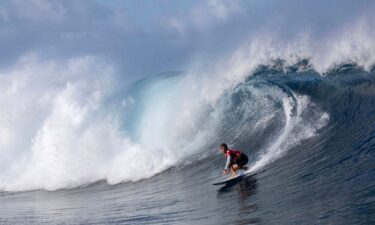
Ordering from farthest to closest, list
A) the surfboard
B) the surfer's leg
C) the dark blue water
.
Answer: the surfer's leg < the surfboard < the dark blue water

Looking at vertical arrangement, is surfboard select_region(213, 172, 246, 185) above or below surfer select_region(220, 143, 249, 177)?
below

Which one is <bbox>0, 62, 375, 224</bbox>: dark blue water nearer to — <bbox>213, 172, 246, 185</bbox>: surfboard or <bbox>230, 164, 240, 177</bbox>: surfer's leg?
<bbox>213, 172, 246, 185</bbox>: surfboard

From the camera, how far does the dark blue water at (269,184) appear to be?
7930mm

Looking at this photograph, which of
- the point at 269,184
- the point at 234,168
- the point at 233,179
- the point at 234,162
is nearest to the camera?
the point at 269,184

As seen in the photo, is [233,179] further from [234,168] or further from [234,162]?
[234,162]

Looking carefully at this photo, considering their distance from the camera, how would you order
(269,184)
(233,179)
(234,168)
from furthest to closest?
(234,168) → (233,179) → (269,184)

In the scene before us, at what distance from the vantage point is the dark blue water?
7930 mm

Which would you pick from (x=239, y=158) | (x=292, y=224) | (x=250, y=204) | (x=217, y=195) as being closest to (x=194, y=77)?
(x=239, y=158)

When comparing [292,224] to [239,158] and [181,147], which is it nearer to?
[239,158]

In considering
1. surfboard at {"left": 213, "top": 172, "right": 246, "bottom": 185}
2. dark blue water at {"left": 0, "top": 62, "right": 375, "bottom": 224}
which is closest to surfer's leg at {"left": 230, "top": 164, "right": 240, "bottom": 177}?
surfboard at {"left": 213, "top": 172, "right": 246, "bottom": 185}

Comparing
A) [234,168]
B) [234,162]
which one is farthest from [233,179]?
[234,162]

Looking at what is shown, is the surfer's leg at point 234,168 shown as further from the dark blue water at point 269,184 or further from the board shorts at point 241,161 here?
the dark blue water at point 269,184

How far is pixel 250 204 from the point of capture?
30.0 feet

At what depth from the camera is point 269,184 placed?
10.4 metres
